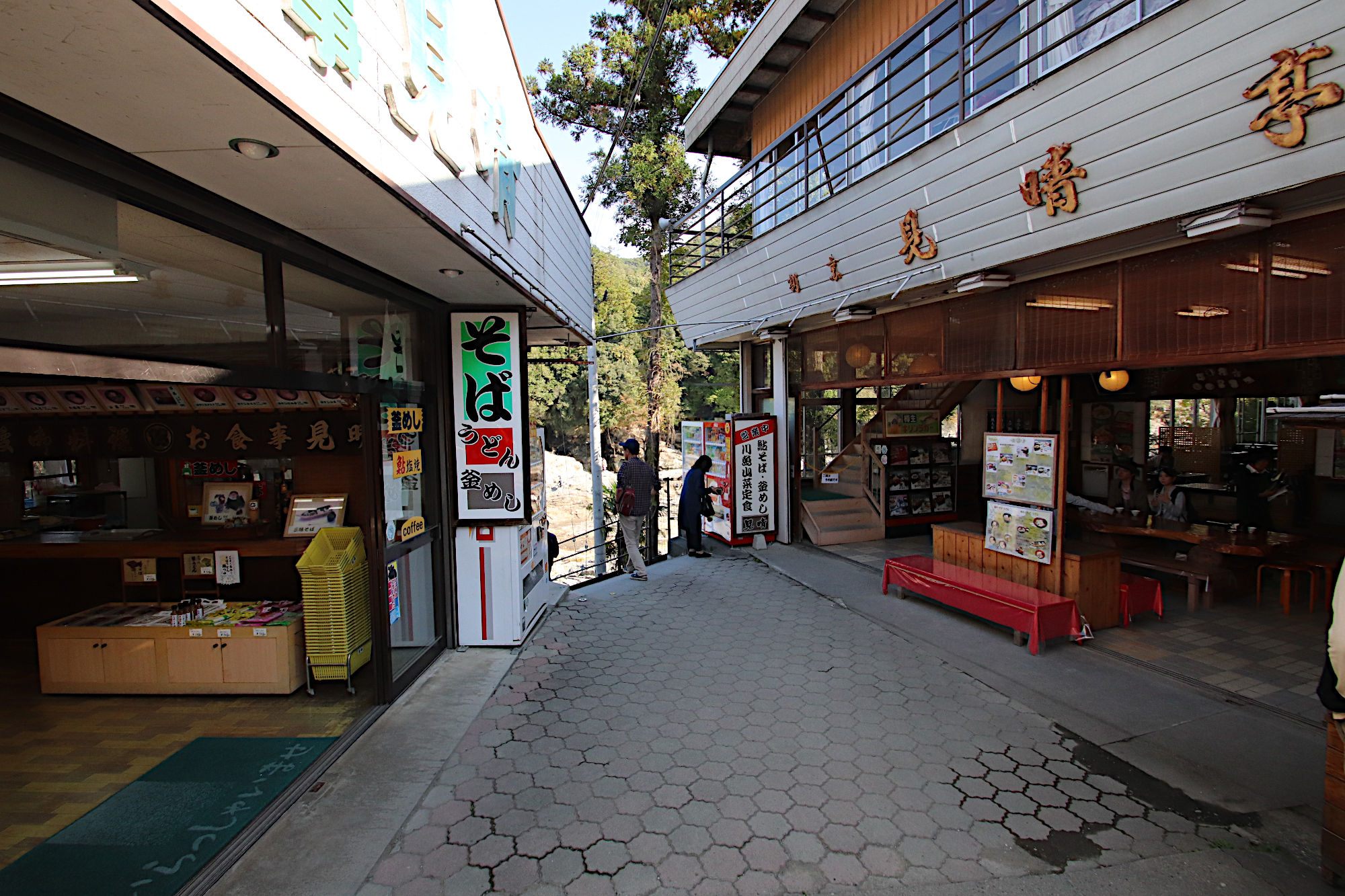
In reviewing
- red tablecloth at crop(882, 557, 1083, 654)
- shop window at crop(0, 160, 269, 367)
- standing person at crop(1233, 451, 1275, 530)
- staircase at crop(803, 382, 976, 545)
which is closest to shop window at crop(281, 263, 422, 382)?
shop window at crop(0, 160, 269, 367)

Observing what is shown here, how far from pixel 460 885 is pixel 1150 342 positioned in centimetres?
599

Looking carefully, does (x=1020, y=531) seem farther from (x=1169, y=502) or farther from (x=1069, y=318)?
(x=1169, y=502)

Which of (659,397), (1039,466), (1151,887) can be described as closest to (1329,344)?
(1039,466)

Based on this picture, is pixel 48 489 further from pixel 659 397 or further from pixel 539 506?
pixel 659 397

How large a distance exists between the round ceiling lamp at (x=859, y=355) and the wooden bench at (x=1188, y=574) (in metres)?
3.80

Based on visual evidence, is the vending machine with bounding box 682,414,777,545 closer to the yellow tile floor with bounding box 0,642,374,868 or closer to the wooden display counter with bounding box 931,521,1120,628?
the wooden display counter with bounding box 931,521,1120,628

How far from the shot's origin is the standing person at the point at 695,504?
34.0 feet

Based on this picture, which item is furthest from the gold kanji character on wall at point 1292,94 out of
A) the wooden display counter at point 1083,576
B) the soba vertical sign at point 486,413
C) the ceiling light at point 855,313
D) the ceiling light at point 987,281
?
the soba vertical sign at point 486,413

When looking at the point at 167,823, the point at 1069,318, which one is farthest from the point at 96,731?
the point at 1069,318

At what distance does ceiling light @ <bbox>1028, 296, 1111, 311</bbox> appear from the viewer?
5.40 m

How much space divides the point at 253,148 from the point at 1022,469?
678cm

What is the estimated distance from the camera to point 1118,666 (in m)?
5.53

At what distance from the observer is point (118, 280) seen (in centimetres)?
273

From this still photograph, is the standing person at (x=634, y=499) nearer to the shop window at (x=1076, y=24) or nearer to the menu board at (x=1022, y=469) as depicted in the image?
the menu board at (x=1022, y=469)
